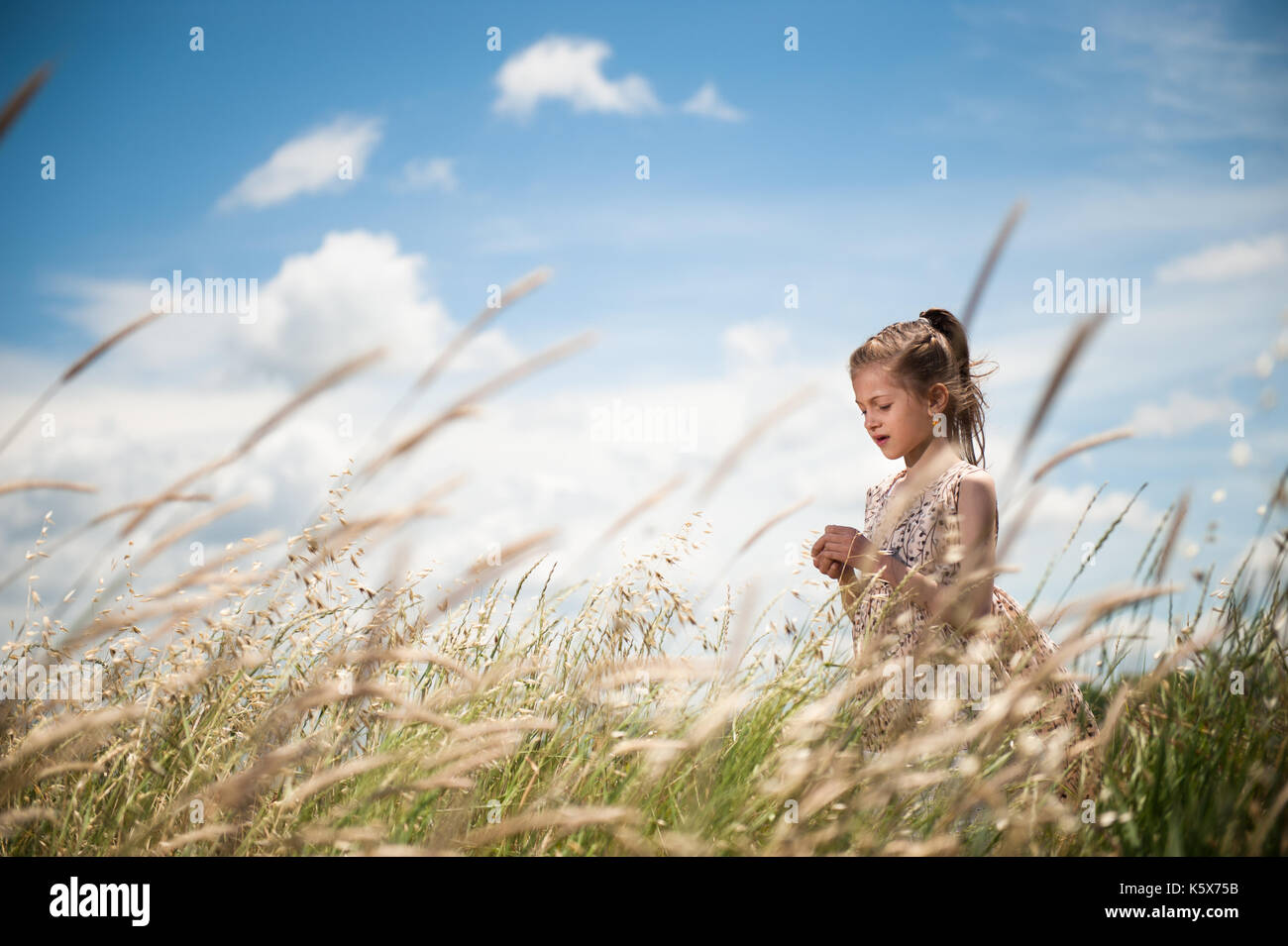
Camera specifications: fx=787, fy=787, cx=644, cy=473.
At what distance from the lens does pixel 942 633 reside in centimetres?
229

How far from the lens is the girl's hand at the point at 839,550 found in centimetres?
228

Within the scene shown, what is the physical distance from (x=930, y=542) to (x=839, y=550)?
0.49 metres

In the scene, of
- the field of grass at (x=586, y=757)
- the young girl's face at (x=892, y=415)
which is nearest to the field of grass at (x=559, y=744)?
the field of grass at (x=586, y=757)

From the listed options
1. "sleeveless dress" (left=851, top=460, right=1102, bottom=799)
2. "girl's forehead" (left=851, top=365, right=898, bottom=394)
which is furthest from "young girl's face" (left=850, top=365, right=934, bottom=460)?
"sleeveless dress" (left=851, top=460, right=1102, bottom=799)

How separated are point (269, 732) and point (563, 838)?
2.15 feet

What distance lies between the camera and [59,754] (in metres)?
1.95

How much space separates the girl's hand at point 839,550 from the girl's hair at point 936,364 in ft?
2.40

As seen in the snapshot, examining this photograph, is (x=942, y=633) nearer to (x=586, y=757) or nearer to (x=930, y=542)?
(x=930, y=542)

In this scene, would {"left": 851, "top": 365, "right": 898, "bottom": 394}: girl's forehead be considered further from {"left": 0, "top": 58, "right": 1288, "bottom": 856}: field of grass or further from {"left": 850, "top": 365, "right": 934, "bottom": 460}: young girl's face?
{"left": 0, "top": 58, "right": 1288, "bottom": 856}: field of grass

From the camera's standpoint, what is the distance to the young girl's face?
8.87ft

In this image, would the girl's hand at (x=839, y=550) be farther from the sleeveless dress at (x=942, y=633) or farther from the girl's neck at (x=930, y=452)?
the girl's neck at (x=930, y=452)
